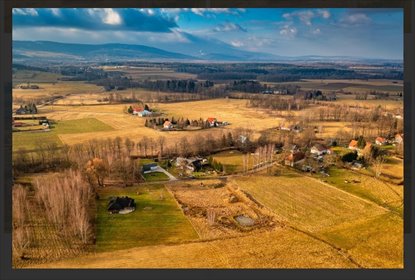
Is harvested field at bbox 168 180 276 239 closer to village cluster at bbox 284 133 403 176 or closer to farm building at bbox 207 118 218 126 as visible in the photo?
village cluster at bbox 284 133 403 176

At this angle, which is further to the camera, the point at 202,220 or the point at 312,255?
the point at 202,220

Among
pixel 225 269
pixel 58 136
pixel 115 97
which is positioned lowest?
pixel 225 269

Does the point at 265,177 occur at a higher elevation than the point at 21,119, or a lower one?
lower

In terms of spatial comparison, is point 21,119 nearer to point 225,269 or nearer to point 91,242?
point 91,242

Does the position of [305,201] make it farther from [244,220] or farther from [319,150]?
[319,150]

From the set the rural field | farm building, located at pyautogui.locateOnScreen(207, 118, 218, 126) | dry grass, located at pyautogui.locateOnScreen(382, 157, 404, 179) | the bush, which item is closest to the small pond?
the rural field

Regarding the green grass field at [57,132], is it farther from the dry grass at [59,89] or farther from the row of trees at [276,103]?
the row of trees at [276,103]

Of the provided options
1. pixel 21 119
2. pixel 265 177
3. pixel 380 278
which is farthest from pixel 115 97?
pixel 380 278

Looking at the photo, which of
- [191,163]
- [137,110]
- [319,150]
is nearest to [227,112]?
[137,110]
